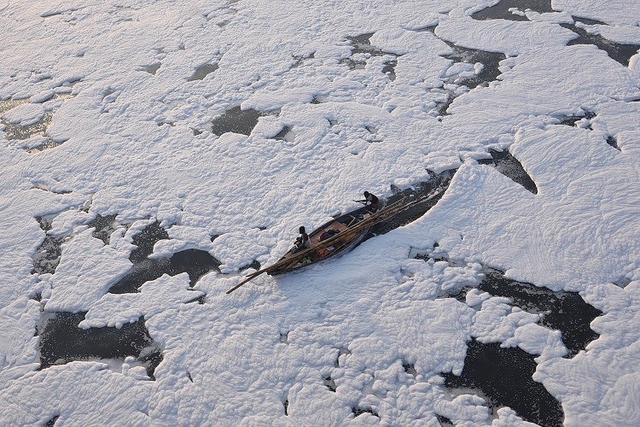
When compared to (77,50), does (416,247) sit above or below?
below

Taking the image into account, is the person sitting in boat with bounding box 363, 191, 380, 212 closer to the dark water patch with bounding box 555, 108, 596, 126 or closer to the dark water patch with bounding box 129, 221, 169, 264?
the dark water patch with bounding box 129, 221, 169, 264

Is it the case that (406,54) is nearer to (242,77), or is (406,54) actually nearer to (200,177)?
(242,77)

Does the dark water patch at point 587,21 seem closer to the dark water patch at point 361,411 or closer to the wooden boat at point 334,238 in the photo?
the wooden boat at point 334,238

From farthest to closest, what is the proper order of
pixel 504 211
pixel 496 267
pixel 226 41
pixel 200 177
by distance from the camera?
pixel 226 41 → pixel 200 177 → pixel 504 211 → pixel 496 267

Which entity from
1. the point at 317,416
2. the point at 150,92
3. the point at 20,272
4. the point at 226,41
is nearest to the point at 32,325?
the point at 20,272

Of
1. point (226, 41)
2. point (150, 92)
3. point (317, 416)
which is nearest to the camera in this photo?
point (317, 416)

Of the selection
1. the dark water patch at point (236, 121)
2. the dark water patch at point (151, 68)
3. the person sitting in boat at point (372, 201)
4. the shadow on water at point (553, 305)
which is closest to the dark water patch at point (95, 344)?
the person sitting in boat at point (372, 201)

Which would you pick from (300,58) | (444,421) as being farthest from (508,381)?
(300,58)
